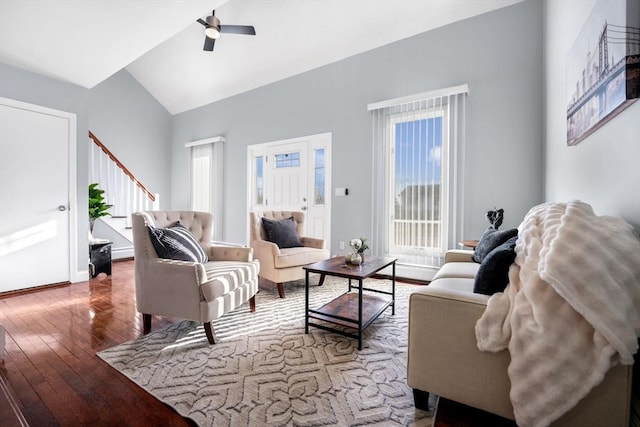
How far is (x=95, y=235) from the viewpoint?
5.18 metres

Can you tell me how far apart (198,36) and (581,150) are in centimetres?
519

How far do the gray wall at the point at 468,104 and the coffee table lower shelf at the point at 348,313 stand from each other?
1738 mm

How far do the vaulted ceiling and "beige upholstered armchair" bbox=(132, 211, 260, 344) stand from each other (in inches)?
73.9

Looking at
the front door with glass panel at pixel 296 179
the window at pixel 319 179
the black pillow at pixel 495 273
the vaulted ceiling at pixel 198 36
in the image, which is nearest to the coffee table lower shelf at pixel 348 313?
the black pillow at pixel 495 273

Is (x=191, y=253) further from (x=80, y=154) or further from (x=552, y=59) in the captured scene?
(x=552, y=59)

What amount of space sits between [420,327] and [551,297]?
494 millimetres

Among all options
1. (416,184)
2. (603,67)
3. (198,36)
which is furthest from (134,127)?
(603,67)

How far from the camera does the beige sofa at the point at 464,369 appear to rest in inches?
39.8

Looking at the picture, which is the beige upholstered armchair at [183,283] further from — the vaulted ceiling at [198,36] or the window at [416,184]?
the window at [416,184]

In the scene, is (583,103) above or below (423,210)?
above

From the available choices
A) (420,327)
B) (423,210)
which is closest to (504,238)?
(420,327)

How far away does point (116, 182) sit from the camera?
5188 mm

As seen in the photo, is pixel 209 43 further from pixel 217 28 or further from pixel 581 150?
pixel 581 150

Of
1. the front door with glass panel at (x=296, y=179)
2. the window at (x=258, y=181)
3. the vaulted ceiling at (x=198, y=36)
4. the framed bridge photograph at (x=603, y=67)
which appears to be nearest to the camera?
the framed bridge photograph at (x=603, y=67)
